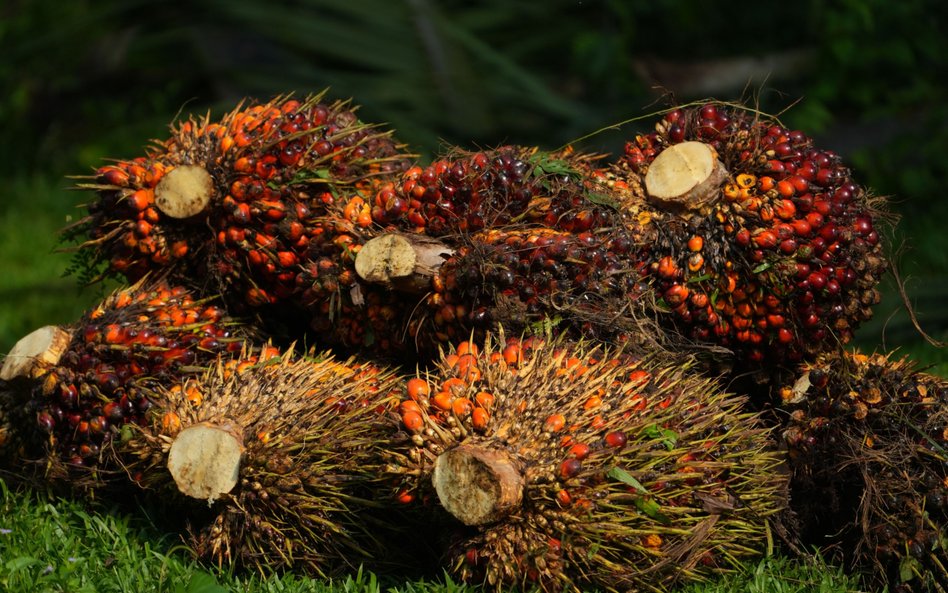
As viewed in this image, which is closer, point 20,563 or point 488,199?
point 20,563

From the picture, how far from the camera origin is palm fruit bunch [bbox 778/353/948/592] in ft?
10.3

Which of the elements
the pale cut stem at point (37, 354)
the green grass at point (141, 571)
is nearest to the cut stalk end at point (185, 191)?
the pale cut stem at point (37, 354)

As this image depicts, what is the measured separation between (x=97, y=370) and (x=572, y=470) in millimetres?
1666

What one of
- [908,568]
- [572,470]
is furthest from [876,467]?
[572,470]

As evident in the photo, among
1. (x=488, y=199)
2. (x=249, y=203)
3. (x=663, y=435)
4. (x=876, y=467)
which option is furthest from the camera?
(x=249, y=203)

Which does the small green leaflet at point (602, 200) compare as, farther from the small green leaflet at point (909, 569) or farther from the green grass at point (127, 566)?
the small green leaflet at point (909, 569)

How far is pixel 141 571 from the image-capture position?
3.29 meters

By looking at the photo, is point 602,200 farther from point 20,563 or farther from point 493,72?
point 493,72

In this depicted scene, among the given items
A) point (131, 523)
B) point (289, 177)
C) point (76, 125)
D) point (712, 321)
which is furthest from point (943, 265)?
point (76, 125)

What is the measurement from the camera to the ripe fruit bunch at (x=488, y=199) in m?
3.53

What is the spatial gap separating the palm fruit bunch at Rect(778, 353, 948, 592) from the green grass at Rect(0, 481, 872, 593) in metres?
0.14

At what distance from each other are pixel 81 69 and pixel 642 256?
6798mm

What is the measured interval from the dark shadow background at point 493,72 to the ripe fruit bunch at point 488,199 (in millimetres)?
3430

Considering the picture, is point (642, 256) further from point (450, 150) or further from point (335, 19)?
point (335, 19)
